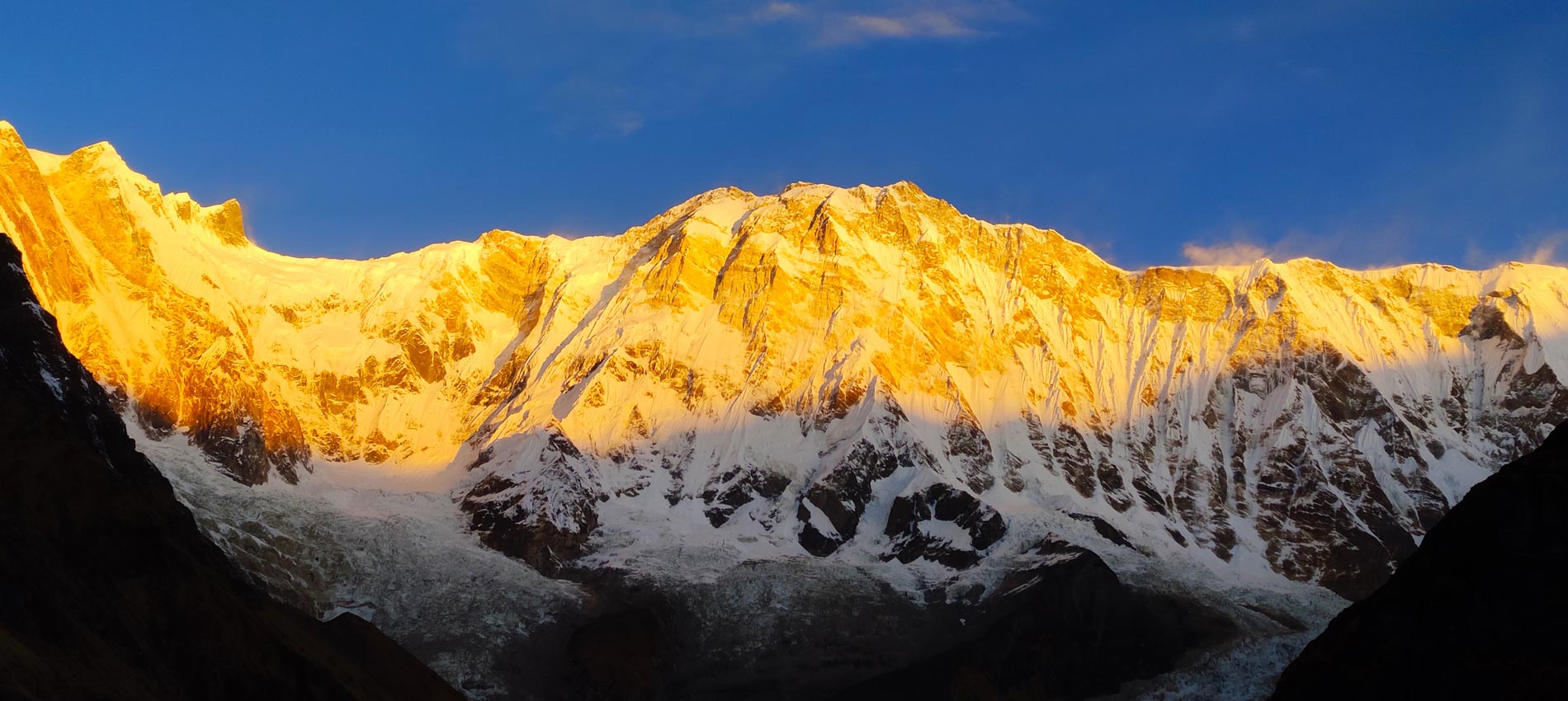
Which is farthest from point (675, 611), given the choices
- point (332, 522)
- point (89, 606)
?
point (89, 606)

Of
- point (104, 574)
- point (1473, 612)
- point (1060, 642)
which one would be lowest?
point (1473, 612)

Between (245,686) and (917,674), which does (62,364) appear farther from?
(917,674)

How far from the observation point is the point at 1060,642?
169 meters

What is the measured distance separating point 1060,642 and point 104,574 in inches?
3844

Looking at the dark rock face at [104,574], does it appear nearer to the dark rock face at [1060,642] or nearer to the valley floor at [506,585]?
the valley floor at [506,585]

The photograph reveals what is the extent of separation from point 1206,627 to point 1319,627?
56.8 feet

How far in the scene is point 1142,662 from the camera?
549 feet

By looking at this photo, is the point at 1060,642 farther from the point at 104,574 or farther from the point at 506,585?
the point at 104,574

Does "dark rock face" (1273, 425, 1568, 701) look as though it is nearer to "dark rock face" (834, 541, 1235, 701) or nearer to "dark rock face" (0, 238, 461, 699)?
"dark rock face" (0, 238, 461, 699)

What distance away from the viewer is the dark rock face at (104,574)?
303 ft

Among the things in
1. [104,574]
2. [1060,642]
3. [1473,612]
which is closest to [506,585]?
[1060,642]

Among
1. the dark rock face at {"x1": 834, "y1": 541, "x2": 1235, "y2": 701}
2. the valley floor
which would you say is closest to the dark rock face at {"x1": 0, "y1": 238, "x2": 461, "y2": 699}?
the valley floor

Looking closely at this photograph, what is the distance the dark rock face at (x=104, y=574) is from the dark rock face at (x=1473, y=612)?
2647 inches

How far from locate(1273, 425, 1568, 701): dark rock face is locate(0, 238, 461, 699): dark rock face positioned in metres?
67.2
